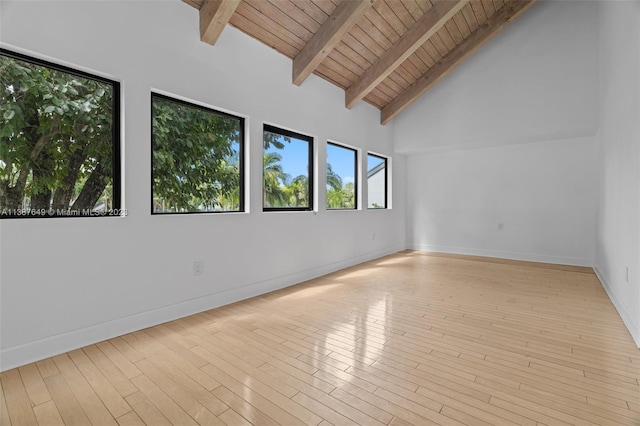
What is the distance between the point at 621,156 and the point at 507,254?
319 cm

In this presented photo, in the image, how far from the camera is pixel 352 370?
1.99 m

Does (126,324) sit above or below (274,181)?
below

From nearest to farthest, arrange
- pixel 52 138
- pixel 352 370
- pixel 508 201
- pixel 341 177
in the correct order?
pixel 352 370 → pixel 52 138 → pixel 341 177 → pixel 508 201

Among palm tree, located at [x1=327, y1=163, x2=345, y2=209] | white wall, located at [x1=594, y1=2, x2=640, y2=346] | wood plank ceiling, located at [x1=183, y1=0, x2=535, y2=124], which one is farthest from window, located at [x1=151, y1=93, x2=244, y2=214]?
white wall, located at [x1=594, y1=2, x2=640, y2=346]

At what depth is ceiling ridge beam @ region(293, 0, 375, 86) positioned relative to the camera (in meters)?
3.29

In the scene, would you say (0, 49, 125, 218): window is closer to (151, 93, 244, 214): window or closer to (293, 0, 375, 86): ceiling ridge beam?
(151, 93, 244, 214): window

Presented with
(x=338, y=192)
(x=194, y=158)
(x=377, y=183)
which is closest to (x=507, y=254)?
(x=377, y=183)

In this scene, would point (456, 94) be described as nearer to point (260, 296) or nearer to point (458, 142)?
point (458, 142)

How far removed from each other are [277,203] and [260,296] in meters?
1.14

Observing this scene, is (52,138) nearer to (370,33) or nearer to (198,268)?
(198,268)

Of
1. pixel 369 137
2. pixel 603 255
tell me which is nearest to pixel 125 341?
pixel 369 137

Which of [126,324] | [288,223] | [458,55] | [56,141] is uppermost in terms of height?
→ [458,55]

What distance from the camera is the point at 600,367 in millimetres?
2023

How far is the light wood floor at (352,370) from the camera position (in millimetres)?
1582
